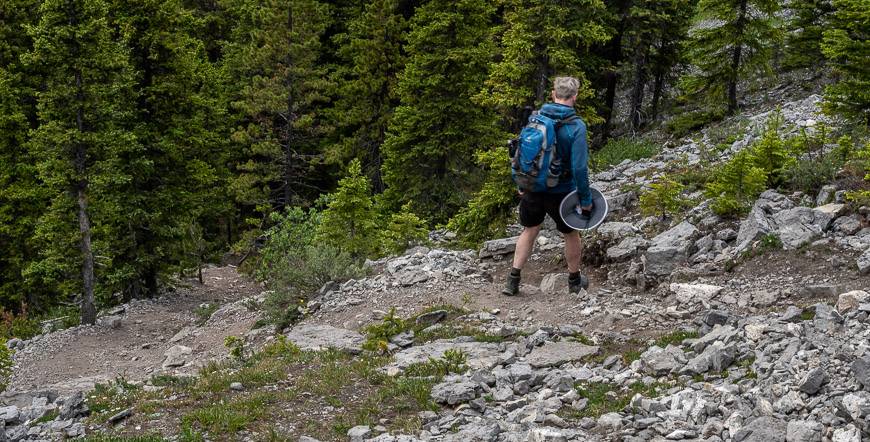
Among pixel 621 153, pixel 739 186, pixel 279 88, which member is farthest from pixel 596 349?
pixel 279 88

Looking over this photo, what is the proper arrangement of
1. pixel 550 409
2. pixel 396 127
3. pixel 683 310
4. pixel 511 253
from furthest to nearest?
1. pixel 396 127
2. pixel 511 253
3. pixel 683 310
4. pixel 550 409

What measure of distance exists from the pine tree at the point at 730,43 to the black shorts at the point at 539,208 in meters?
14.6

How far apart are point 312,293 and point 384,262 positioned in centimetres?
179

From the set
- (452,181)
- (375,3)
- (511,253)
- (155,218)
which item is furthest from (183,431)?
(375,3)

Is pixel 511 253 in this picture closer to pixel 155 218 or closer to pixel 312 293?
pixel 312 293

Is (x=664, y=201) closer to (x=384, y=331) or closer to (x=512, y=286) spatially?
(x=512, y=286)

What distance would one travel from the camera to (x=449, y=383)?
769 cm

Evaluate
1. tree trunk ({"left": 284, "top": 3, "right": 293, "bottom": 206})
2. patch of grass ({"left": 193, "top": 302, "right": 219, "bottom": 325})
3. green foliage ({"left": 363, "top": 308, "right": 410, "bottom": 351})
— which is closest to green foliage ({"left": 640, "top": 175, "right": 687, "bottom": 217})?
green foliage ({"left": 363, "top": 308, "right": 410, "bottom": 351})

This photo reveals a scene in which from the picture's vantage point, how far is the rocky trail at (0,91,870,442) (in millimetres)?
6164

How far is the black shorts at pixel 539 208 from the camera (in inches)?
372

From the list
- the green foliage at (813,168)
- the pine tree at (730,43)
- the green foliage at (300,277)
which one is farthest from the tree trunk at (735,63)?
the green foliage at (300,277)

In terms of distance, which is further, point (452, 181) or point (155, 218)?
point (452, 181)

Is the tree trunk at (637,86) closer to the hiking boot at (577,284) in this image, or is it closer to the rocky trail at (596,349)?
the rocky trail at (596,349)

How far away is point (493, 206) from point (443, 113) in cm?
1036
